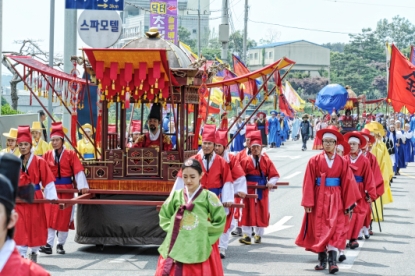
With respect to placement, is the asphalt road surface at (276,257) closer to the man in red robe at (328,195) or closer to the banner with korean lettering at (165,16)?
the man in red robe at (328,195)

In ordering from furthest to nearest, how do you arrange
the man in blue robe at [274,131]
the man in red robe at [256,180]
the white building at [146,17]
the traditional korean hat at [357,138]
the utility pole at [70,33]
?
the white building at [146,17] → the man in blue robe at [274,131] → the utility pole at [70,33] → the man in red robe at [256,180] → the traditional korean hat at [357,138]

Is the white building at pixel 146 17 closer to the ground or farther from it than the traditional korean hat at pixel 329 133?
farther from it

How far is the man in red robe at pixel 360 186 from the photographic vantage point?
44.0 feet

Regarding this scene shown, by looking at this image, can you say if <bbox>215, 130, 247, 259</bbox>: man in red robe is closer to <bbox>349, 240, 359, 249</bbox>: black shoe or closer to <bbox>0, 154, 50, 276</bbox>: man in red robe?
<bbox>349, 240, 359, 249</bbox>: black shoe

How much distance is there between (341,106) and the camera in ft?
119

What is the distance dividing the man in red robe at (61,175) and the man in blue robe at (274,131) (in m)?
30.0

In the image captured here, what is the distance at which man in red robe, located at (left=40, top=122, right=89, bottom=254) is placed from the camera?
1241 cm

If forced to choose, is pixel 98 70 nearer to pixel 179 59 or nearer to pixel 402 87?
pixel 179 59

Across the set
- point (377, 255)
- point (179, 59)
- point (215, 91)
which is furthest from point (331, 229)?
point (215, 91)

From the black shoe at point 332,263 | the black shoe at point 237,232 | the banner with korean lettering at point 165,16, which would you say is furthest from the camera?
the banner with korean lettering at point 165,16

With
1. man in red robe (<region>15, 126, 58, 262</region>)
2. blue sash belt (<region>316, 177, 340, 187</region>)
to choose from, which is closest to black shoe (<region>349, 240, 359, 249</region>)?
blue sash belt (<region>316, 177, 340, 187</region>)

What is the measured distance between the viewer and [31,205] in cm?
1105

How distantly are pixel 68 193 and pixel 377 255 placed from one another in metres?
4.37

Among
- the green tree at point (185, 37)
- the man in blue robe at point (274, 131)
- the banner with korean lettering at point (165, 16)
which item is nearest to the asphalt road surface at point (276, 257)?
the banner with korean lettering at point (165, 16)
